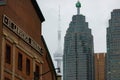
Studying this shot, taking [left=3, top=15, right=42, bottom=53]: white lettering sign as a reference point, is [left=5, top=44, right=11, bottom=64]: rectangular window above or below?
below

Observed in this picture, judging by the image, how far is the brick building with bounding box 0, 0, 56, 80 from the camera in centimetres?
4419

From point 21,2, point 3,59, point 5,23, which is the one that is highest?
point 21,2

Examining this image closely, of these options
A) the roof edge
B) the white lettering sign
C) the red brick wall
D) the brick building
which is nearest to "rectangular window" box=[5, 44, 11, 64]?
the brick building

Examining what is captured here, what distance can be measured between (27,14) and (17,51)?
6.36 meters

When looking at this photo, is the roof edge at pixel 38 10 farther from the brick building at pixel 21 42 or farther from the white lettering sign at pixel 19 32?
the white lettering sign at pixel 19 32

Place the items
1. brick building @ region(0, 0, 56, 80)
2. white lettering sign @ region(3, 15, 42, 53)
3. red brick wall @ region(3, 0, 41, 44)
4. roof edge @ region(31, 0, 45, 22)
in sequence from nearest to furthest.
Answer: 1. brick building @ region(0, 0, 56, 80)
2. white lettering sign @ region(3, 15, 42, 53)
3. red brick wall @ region(3, 0, 41, 44)
4. roof edge @ region(31, 0, 45, 22)

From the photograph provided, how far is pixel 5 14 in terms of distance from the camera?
4456cm

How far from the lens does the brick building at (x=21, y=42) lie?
44.2 metres

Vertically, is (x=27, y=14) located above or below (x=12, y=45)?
above

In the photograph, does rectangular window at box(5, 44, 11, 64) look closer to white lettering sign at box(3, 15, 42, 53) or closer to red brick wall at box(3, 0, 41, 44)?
white lettering sign at box(3, 15, 42, 53)

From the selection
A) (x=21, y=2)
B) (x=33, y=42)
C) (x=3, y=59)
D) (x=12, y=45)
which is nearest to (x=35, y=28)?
(x=33, y=42)

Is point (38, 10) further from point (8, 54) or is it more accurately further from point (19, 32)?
point (8, 54)

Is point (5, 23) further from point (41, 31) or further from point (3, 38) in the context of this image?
point (41, 31)

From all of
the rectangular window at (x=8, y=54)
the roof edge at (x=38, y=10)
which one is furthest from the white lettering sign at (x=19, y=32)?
the roof edge at (x=38, y=10)
